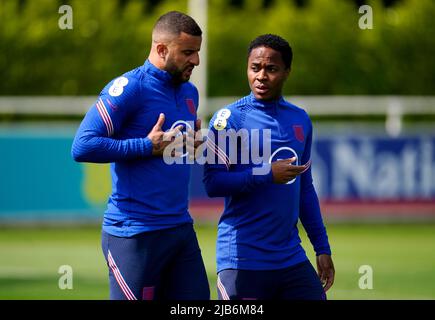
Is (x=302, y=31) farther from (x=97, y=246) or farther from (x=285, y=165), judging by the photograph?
(x=285, y=165)

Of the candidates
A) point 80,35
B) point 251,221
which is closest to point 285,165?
point 251,221

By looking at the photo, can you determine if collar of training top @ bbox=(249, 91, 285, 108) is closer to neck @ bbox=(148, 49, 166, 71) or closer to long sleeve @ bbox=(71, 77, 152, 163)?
neck @ bbox=(148, 49, 166, 71)

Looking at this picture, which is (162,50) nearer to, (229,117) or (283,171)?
(229,117)

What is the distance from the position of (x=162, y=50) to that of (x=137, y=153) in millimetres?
714

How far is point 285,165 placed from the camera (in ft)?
21.9

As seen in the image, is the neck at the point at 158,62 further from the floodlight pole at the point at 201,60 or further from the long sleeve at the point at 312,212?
the floodlight pole at the point at 201,60

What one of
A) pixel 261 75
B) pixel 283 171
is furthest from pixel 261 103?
pixel 283 171

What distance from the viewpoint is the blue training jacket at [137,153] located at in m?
6.66

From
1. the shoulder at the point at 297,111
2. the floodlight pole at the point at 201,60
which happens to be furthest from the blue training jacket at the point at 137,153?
the floodlight pole at the point at 201,60

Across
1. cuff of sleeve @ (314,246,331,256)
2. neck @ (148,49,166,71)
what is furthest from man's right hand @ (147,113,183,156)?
cuff of sleeve @ (314,246,331,256)

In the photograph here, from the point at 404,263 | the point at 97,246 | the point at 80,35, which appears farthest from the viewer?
the point at 80,35

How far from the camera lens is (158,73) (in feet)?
22.7

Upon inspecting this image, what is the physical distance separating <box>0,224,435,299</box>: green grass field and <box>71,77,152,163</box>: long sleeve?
498 centimetres
